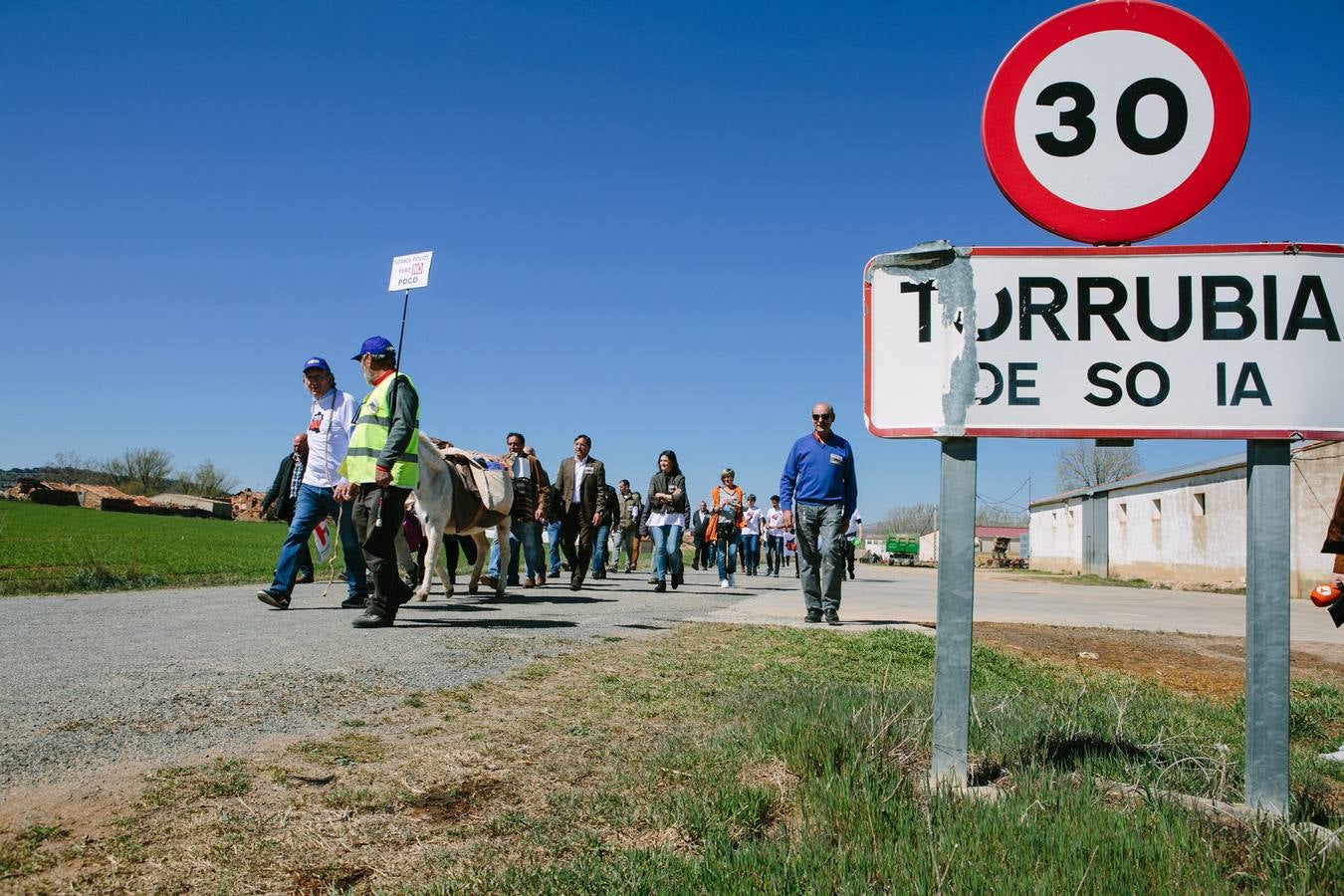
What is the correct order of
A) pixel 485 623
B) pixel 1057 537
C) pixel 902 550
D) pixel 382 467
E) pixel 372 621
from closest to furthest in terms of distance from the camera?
1. pixel 372 621
2. pixel 382 467
3. pixel 485 623
4. pixel 1057 537
5. pixel 902 550

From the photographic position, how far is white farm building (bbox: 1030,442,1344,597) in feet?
82.6

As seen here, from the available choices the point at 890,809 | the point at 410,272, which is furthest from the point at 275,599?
the point at 890,809

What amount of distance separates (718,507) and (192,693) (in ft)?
49.3

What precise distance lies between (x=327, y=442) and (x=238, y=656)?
4.17m

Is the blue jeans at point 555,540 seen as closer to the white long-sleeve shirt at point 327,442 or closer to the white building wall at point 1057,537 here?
the white long-sleeve shirt at point 327,442

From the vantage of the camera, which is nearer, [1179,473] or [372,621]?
[372,621]

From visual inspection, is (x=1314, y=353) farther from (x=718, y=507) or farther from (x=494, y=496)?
(x=718, y=507)

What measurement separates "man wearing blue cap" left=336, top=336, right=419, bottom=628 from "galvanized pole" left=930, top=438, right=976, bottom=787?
5.37 m

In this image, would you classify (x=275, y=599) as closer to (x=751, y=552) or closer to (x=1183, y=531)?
(x=751, y=552)

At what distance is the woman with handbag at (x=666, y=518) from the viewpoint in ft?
48.1

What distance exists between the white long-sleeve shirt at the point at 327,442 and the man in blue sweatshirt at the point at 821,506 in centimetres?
447

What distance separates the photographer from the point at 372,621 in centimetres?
745

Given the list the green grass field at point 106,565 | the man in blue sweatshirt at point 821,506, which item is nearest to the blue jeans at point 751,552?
the green grass field at point 106,565

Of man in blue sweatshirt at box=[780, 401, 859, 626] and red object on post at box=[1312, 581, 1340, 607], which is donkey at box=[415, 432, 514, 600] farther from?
red object on post at box=[1312, 581, 1340, 607]
